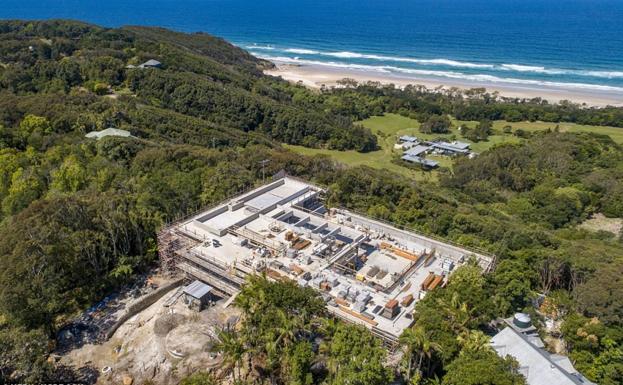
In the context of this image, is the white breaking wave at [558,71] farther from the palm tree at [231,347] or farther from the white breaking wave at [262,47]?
the palm tree at [231,347]

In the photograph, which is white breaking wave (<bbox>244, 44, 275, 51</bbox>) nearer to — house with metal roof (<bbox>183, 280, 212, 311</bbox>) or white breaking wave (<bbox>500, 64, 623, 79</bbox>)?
white breaking wave (<bbox>500, 64, 623, 79</bbox>)

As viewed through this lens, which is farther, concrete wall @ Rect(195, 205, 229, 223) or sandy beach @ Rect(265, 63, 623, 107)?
sandy beach @ Rect(265, 63, 623, 107)

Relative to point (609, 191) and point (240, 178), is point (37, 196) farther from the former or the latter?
point (609, 191)

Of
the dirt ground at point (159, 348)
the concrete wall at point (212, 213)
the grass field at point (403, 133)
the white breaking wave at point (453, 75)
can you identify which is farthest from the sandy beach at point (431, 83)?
the dirt ground at point (159, 348)

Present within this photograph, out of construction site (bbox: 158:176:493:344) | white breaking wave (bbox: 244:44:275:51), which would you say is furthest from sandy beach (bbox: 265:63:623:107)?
construction site (bbox: 158:176:493:344)

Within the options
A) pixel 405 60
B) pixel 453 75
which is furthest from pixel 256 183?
pixel 405 60

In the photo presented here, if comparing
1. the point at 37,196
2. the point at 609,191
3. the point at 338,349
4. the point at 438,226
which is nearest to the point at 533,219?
the point at 609,191
